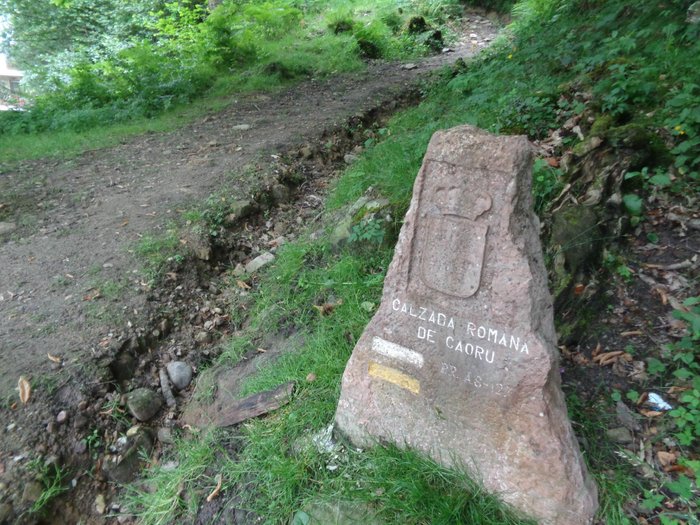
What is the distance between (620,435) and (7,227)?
5261mm

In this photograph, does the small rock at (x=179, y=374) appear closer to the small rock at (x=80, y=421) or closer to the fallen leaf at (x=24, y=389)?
the small rock at (x=80, y=421)

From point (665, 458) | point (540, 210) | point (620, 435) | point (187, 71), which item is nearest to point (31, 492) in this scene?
point (620, 435)

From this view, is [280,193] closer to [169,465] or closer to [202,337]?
[202,337]

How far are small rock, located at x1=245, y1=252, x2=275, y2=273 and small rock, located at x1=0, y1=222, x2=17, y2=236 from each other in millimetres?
2370

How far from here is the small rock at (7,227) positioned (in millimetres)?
4543

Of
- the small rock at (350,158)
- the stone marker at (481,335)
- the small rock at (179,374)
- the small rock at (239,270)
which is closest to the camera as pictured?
the stone marker at (481,335)

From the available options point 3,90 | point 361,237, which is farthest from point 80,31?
point 361,237

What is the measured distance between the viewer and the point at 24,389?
9.53ft

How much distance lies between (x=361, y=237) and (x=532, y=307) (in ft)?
6.02

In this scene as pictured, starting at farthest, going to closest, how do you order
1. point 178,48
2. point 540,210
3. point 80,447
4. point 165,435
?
1. point 178,48
2. point 540,210
3. point 165,435
4. point 80,447

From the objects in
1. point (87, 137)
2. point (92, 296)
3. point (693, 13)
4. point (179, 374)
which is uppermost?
point (693, 13)

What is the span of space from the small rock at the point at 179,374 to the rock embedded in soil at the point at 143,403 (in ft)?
0.53

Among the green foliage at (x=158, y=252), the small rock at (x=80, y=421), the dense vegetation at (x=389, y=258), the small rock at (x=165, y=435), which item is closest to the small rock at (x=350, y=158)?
the dense vegetation at (x=389, y=258)

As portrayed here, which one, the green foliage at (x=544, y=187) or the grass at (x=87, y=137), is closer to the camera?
the green foliage at (x=544, y=187)
